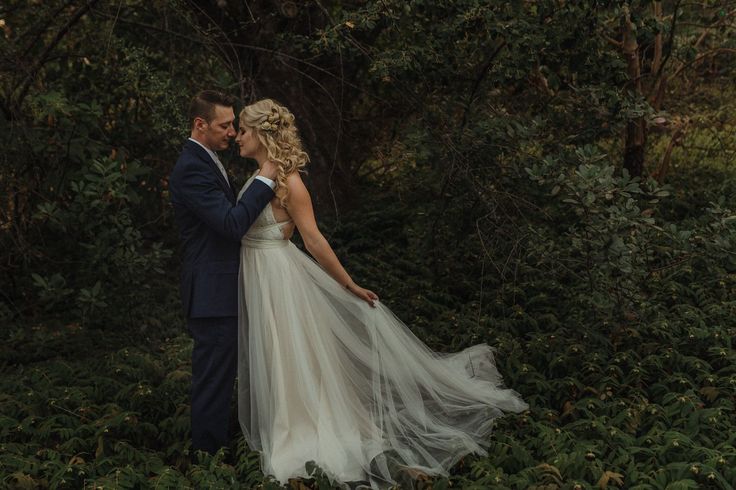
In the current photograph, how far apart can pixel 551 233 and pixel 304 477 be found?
11.4ft

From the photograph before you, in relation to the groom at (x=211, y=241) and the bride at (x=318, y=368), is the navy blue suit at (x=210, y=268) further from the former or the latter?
the bride at (x=318, y=368)

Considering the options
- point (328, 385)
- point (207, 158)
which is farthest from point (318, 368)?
point (207, 158)

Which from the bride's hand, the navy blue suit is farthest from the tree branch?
the bride's hand

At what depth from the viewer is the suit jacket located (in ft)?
15.0

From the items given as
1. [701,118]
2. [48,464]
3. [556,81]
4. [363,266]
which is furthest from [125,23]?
[701,118]

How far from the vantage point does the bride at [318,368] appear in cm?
468

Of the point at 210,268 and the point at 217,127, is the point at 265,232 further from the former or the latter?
the point at 217,127

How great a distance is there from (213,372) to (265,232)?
0.84m

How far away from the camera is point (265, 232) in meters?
4.84

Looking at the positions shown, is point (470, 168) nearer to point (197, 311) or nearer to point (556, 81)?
point (556, 81)

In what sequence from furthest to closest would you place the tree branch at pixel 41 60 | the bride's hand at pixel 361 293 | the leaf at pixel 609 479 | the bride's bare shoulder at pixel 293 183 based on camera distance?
the tree branch at pixel 41 60 → the bride's hand at pixel 361 293 → the bride's bare shoulder at pixel 293 183 → the leaf at pixel 609 479

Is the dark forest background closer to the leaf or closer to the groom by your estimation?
the leaf

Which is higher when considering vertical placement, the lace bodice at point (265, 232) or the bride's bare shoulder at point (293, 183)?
the bride's bare shoulder at point (293, 183)

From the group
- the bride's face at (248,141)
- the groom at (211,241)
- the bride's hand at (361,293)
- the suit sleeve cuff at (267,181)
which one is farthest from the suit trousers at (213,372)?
the bride's face at (248,141)
